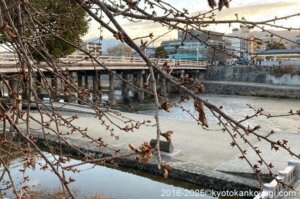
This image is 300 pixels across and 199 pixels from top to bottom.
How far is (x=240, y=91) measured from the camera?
132 ft

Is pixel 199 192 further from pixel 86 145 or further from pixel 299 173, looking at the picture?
pixel 86 145

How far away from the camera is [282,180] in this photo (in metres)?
7.26

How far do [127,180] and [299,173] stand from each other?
4.46 metres

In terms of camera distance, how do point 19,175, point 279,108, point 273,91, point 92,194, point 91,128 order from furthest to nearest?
1. point 273,91
2. point 279,108
3. point 91,128
4. point 19,175
5. point 92,194

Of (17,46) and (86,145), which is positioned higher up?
(17,46)

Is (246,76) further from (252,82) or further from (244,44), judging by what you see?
(244,44)

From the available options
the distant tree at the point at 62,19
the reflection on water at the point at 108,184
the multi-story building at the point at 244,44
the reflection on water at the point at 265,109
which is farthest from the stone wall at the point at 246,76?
the multi-story building at the point at 244,44

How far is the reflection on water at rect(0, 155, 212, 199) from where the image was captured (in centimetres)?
969

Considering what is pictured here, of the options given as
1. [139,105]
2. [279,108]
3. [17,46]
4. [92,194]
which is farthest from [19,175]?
[279,108]

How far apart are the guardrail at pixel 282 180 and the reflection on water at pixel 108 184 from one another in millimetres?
2176

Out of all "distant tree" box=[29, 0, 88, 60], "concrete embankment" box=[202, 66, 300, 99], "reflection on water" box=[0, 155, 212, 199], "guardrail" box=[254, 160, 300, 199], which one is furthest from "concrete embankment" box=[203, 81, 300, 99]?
"distant tree" box=[29, 0, 88, 60]

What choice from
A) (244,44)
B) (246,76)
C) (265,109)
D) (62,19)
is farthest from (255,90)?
(244,44)

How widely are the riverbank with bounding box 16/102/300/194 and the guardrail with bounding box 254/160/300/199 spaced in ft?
3.89

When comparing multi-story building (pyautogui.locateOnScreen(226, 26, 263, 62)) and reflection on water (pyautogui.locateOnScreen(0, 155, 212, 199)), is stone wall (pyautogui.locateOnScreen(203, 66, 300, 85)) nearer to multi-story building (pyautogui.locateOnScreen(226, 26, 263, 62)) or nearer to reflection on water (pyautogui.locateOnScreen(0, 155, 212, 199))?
reflection on water (pyautogui.locateOnScreen(0, 155, 212, 199))
